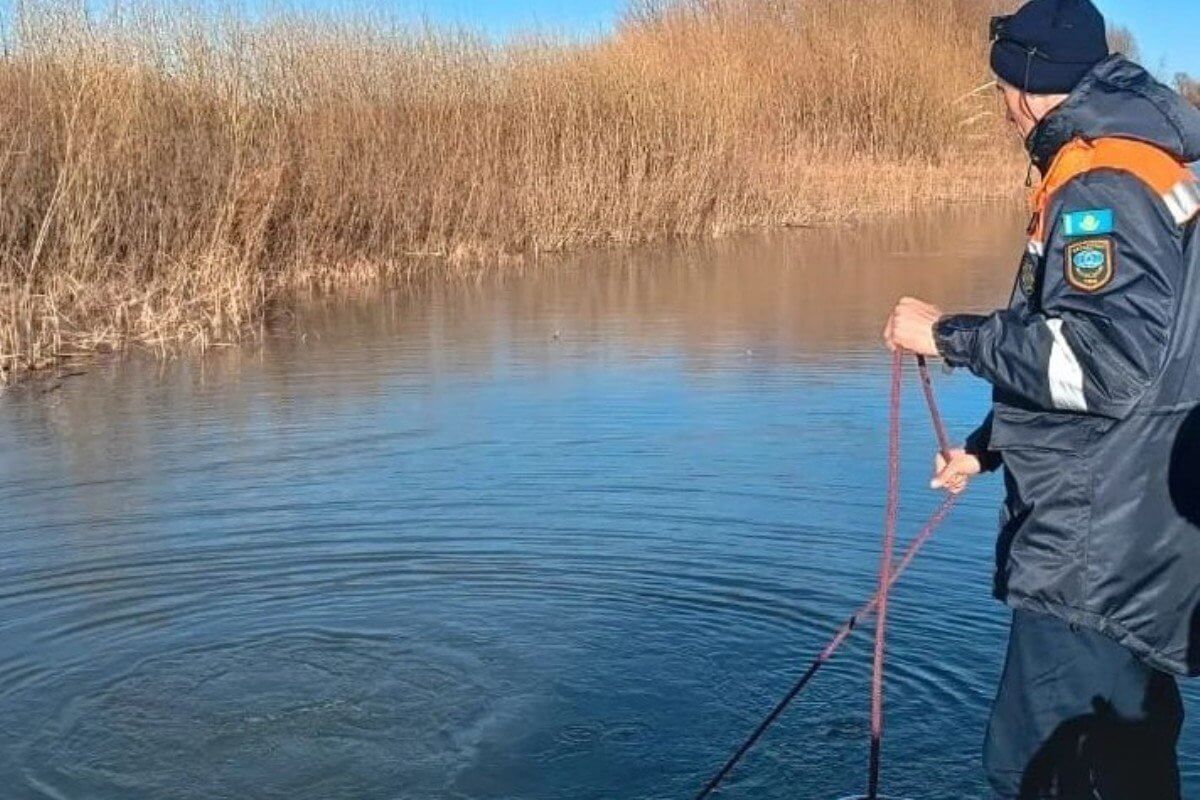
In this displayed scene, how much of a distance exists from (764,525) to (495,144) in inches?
471

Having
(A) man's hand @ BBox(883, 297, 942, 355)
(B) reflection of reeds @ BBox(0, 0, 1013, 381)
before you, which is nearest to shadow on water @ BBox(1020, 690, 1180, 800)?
(A) man's hand @ BBox(883, 297, 942, 355)

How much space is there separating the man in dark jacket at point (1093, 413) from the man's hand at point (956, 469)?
0.39m

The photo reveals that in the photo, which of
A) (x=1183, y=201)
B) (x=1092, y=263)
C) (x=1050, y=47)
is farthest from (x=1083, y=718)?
(x=1050, y=47)

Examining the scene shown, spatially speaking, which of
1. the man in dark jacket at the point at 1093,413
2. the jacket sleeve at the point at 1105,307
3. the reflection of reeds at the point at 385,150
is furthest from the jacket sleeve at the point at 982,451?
the reflection of reeds at the point at 385,150

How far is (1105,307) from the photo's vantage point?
249 centimetres

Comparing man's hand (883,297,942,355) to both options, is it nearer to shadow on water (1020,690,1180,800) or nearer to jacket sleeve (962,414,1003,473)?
jacket sleeve (962,414,1003,473)

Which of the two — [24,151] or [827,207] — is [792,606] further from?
[827,207]

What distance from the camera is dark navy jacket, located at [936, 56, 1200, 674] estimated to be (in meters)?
2.49

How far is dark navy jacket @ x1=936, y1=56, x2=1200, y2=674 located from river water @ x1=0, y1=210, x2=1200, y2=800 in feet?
3.99

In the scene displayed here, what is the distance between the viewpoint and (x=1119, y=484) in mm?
2582

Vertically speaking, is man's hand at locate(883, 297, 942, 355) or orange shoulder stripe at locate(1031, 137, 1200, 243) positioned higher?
orange shoulder stripe at locate(1031, 137, 1200, 243)

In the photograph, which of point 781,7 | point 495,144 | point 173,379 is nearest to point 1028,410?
point 173,379

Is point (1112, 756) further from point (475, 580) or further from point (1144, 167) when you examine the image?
point (475, 580)

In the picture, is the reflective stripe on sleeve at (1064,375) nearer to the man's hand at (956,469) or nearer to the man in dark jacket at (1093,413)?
the man in dark jacket at (1093,413)
